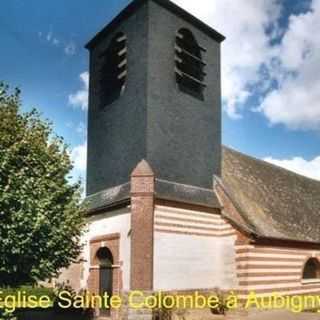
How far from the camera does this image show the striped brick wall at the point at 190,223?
18120 millimetres

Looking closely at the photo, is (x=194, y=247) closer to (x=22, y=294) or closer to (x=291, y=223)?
(x=291, y=223)

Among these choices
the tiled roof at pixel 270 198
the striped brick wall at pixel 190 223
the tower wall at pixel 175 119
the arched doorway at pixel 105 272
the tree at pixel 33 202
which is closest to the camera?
the tree at pixel 33 202

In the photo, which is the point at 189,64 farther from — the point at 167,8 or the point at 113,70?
the point at 113,70

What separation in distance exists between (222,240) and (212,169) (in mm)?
3306

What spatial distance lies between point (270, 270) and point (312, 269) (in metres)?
4.41

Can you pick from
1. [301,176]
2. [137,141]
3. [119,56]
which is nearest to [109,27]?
[119,56]

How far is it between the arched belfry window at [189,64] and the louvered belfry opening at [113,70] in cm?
245

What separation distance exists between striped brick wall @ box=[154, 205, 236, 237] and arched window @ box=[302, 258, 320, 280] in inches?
208

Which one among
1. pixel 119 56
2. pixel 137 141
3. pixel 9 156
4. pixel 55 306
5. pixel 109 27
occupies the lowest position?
pixel 55 306

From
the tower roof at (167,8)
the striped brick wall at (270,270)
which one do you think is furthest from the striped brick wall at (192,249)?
the tower roof at (167,8)

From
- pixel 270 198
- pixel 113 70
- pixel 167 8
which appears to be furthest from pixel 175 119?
pixel 270 198

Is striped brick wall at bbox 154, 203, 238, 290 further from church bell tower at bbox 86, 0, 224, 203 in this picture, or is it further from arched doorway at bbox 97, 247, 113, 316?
arched doorway at bbox 97, 247, 113, 316

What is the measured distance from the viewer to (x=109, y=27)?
22297 mm

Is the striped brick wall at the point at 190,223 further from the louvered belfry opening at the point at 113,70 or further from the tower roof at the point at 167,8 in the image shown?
the tower roof at the point at 167,8
